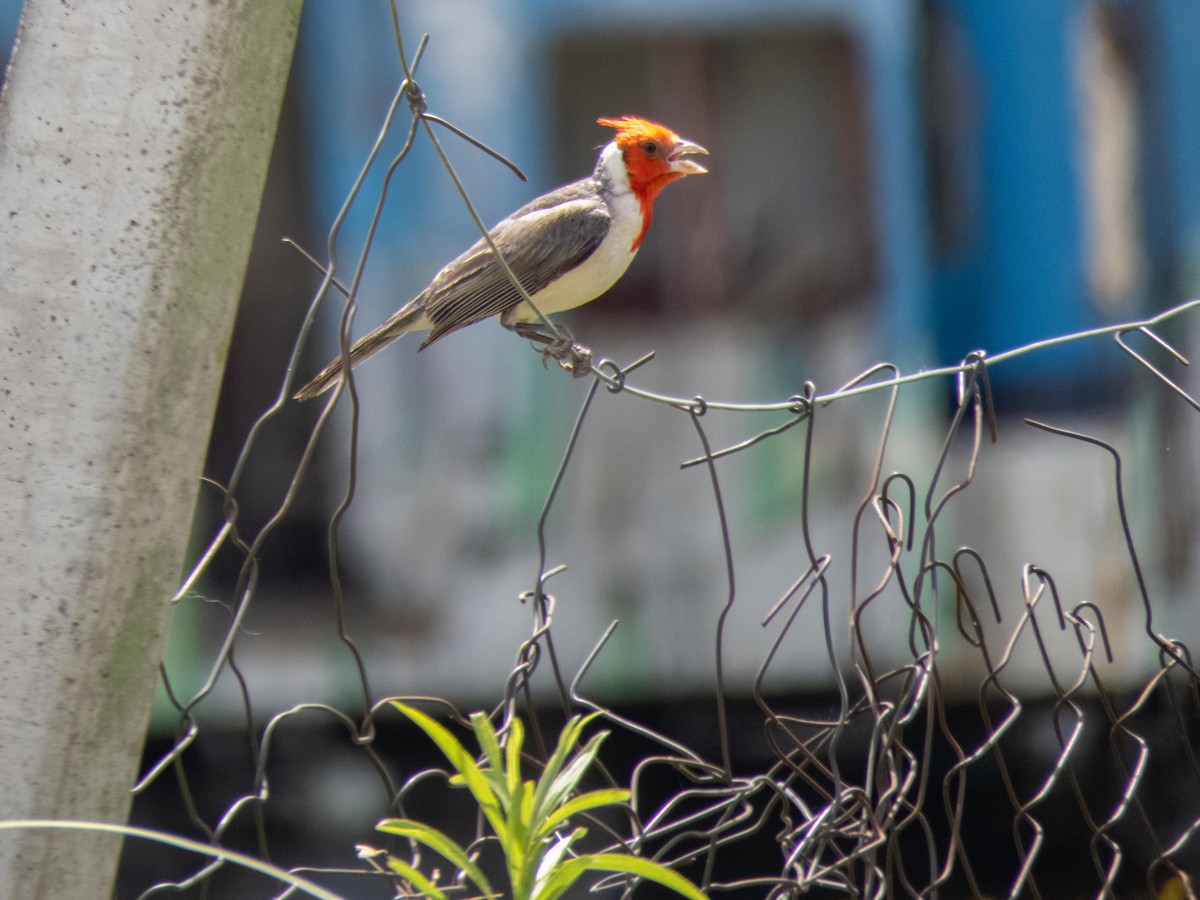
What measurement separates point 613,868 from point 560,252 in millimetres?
1941

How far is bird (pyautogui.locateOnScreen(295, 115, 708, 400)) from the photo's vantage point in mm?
3154

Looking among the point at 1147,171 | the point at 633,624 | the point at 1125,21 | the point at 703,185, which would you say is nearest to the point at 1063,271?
the point at 1147,171

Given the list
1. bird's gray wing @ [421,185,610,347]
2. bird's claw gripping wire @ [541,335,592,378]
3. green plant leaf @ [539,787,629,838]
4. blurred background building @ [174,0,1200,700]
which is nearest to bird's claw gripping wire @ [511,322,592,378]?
bird's claw gripping wire @ [541,335,592,378]

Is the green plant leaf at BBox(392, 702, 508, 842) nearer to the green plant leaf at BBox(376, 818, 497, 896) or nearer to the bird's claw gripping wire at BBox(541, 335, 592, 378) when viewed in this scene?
the green plant leaf at BBox(376, 818, 497, 896)

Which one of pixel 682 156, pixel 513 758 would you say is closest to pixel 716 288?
pixel 682 156

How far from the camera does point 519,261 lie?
10.7 ft

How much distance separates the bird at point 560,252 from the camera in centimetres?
315

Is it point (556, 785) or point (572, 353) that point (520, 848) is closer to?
point (556, 785)

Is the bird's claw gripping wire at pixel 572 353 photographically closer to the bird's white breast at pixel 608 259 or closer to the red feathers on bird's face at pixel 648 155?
the bird's white breast at pixel 608 259

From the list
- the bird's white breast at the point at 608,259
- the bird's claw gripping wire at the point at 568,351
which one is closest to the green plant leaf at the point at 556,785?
the bird's claw gripping wire at the point at 568,351

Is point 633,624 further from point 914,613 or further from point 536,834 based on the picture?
point 536,834

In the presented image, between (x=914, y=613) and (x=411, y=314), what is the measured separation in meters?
1.59

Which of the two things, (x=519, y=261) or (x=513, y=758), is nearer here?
(x=513, y=758)

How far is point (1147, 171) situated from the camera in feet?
23.2
